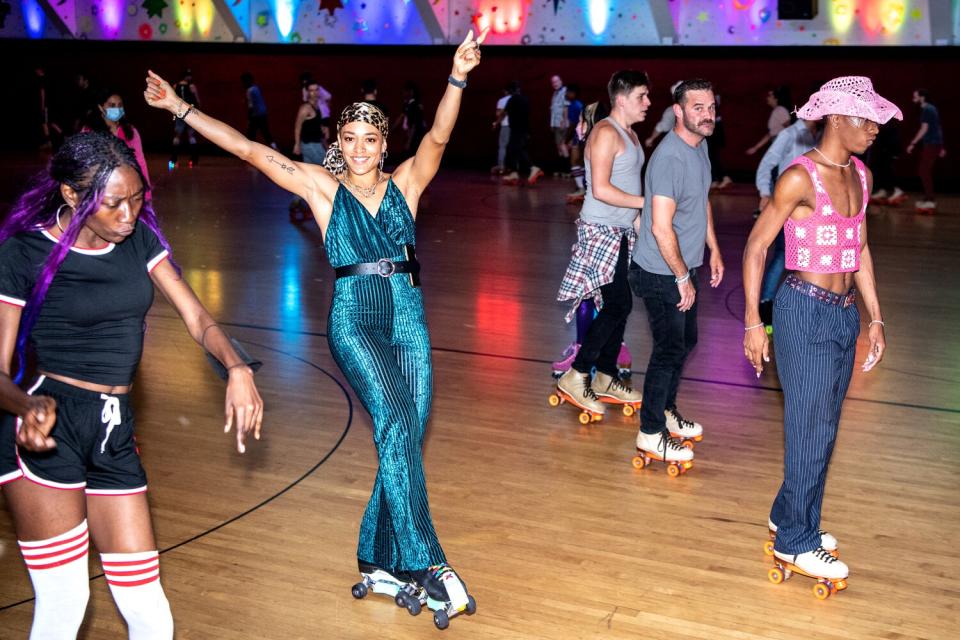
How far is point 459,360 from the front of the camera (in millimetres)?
6375

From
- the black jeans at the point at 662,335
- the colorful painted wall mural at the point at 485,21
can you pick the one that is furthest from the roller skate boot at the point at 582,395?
the colorful painted wall mural at the point at 485,21

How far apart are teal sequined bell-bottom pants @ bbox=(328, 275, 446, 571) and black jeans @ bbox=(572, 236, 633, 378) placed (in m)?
1.95

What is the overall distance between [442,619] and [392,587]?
0.28 metres

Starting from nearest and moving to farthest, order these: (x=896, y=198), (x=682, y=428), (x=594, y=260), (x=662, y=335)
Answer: (x=662, y=335) → (x=682, y=428) → (x=594, y=260) → (x=896, y=198)

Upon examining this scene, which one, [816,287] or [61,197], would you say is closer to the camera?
[61,197]

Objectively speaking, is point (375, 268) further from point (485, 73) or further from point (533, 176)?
point (485, 73)

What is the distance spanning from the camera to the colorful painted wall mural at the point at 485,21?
1666 centimetres

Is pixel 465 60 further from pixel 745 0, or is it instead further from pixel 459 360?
pixel 745 0

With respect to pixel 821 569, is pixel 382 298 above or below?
above

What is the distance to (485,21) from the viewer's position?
19578mm

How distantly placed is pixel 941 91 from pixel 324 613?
15.9 metres

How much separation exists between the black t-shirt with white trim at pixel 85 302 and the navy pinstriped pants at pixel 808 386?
2000 mm

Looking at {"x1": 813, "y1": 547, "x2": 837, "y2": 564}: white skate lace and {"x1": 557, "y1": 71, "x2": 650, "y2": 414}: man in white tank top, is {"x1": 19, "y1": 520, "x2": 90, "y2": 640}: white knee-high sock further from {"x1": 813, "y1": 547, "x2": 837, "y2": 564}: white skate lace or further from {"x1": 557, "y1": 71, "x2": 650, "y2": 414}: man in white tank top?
{"x1": 557, "y1": 71, "x2": 650, "y2": 414}: man in white tank top

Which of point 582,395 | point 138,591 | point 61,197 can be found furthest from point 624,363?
point 61,197
